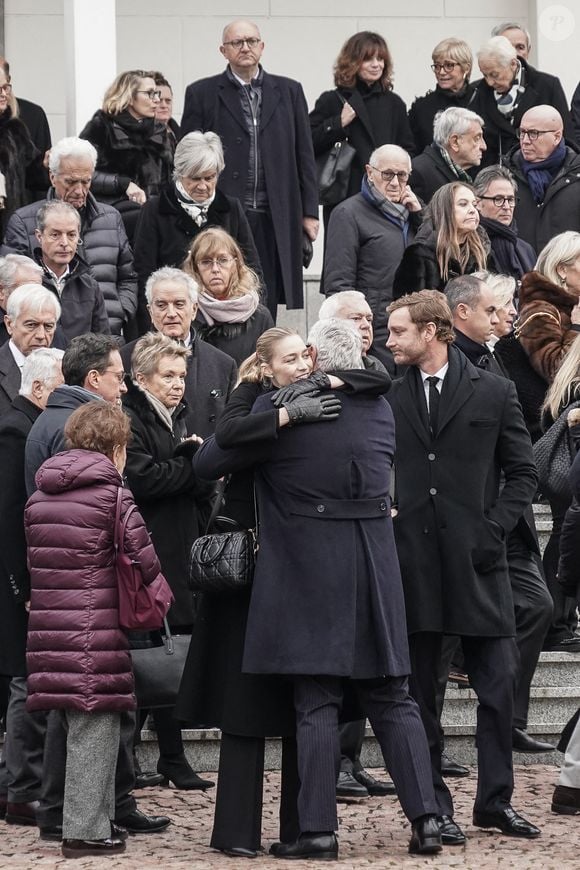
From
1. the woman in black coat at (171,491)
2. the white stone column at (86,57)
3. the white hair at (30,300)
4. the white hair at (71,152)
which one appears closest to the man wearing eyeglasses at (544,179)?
the white stone column at (86,57)

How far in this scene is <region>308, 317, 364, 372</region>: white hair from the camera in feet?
23.6

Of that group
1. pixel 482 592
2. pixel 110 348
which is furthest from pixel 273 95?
pixel 482 592

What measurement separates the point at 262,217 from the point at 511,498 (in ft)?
14.8

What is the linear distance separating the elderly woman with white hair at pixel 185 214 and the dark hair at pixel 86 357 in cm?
287

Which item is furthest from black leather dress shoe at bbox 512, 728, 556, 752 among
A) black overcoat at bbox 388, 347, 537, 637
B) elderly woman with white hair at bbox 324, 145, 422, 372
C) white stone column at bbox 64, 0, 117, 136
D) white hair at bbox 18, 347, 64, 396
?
white stone column at bbox 64, 0, 117, 136

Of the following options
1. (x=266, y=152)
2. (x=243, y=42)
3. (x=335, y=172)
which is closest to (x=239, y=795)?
(x=266, y=152)

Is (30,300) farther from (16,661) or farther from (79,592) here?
(79,592)

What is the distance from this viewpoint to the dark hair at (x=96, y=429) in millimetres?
7148

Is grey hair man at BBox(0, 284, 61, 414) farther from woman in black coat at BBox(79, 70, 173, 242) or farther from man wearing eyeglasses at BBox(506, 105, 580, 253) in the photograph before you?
man wearing eyeglasses at BBox(506, 105, 580, 253)

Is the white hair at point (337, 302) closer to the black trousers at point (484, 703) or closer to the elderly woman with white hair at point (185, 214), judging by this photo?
the elderly woman with white hair at point (185, 214)

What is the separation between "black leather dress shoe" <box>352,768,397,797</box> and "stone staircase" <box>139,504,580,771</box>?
1.35 ft

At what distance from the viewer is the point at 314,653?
6906mm

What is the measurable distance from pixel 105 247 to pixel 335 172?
2.63 m

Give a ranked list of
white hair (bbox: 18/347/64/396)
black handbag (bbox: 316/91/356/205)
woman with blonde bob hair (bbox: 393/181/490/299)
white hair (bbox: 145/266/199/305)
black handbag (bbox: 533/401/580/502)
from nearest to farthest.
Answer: white hair (bbox: 18/347/64/396)
black handbag (bbox: 533/401/580/502)
white hair (bbox: 145/266/199/305)
woman with blonde bob hair (bbox: 393/181/490/299)
black handbag (bbox: 316/91/356/205)
